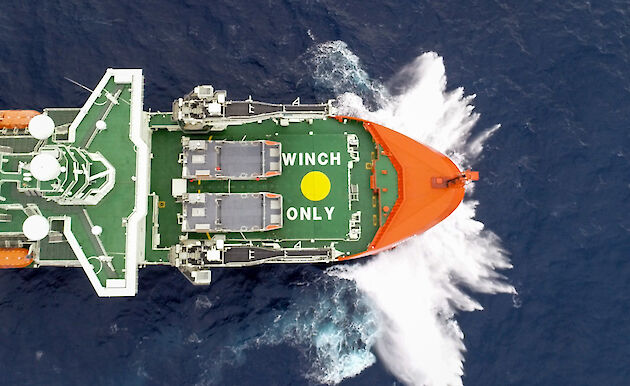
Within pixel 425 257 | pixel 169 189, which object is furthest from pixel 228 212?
pixel 425 257

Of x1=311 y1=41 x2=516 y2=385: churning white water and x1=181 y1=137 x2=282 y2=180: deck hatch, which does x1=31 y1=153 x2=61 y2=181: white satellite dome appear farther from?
x1=311 y1=41 x2=516 y2=385: churning white water

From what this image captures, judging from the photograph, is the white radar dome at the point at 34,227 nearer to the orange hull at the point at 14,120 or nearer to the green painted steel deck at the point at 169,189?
the green painted steel deck at the point at 169,189

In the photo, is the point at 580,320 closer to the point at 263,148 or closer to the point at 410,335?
the point at 410,335

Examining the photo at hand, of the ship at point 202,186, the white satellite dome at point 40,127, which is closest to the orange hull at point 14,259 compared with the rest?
the ship at point 202,186

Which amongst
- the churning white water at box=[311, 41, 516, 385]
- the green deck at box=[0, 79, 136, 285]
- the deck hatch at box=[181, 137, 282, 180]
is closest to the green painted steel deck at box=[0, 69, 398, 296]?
the green deck at box=[0, 79, 136, 285]

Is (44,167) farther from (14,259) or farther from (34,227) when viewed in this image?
(14,259)
